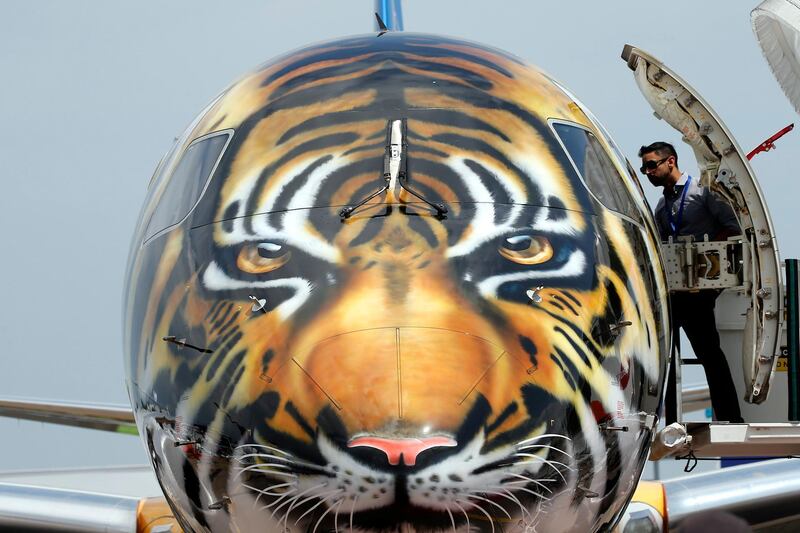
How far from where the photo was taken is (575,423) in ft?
17.6

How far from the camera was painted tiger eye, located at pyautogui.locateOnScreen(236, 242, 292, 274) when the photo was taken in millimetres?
5539

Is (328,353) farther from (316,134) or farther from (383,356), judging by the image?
(316,134)

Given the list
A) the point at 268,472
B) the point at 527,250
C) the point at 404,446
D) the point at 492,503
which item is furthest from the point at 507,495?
the point at 527,250

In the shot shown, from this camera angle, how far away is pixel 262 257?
18.4 feet

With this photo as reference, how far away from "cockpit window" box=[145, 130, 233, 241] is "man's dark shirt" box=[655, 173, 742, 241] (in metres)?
3.41

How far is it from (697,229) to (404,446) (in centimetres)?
448

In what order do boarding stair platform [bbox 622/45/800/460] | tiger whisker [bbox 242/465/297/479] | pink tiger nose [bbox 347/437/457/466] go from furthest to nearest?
boarding stair platform [bbox 622/45/800/460] → tiger whisker [bbox 242/465/297/479] → pink tiger nose [bbox 347/437/457/466]

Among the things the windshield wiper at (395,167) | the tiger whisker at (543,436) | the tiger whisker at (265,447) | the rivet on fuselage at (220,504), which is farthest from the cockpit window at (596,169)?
the rivet on fuselage at (220,504)

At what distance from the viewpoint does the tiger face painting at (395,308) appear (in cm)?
496

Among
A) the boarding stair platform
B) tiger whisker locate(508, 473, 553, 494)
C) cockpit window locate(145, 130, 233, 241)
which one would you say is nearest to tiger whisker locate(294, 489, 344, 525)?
tiger whisker locate(508, 473, 553, 494)

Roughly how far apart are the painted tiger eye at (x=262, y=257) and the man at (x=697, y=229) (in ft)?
11.0

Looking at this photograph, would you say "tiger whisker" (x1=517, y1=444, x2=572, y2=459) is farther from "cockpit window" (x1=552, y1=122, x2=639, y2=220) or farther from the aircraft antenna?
the aircraft antenna

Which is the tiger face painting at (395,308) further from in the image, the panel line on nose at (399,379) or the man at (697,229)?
the man at (697,229)

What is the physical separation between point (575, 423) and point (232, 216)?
1726 millimetres
